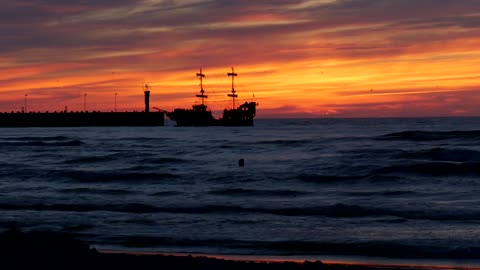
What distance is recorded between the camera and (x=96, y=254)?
11906 mm

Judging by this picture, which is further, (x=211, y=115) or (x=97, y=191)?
(x=211, y=115)

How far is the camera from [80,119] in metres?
162

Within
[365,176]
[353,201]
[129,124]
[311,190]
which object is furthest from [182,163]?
[129,124]

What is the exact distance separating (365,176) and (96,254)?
76.7 feet

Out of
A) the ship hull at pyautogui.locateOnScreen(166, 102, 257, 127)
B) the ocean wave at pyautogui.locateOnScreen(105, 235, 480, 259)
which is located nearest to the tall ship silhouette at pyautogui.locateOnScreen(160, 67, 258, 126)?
the ship hull at pyautogui.locateOnScreen(166, 102, 257, 127)

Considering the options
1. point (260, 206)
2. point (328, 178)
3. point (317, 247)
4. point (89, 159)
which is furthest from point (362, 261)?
point (89, 159)

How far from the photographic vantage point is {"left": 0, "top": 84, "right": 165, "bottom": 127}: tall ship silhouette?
6329 inches

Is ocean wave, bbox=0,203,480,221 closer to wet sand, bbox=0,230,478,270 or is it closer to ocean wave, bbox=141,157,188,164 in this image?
wet sand, bbox=0,230,478,270

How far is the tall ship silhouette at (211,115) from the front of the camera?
485 feet

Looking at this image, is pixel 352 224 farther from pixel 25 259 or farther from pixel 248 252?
pixel 25 259

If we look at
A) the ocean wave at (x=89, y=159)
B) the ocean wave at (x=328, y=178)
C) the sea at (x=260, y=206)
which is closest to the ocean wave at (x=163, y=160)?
the sea at (x=260, y=206)

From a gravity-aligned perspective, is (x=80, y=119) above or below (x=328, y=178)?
above

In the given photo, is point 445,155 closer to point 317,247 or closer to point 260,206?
point 260,206

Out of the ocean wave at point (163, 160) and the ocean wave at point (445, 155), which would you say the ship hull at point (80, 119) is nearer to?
the ocean wave at point (163, 160)
